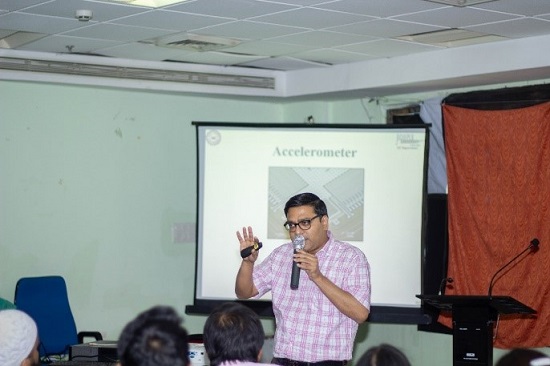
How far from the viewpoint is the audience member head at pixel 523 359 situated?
2.41m

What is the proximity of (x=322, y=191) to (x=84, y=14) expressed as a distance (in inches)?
94.5

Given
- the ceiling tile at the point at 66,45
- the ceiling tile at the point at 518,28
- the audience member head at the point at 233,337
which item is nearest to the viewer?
the audience member head at the point at 233,337

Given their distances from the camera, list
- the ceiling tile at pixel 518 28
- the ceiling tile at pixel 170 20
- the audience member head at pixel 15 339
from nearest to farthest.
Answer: the audience member head at pixel 15 339 → the ceiling tile at pixel 170 20 → the ceiling tile at pixel 518 28

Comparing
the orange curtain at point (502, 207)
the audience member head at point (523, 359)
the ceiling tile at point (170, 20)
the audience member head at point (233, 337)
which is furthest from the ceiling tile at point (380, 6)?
the audience member head at point (523, 359)

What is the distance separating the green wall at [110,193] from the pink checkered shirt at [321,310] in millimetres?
2969

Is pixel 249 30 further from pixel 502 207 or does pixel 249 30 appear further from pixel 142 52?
pixel 502 207

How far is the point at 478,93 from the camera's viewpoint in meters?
7.16

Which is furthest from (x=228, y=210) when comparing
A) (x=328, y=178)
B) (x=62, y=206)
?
(x=62, y=206)

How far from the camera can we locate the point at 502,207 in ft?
22.7

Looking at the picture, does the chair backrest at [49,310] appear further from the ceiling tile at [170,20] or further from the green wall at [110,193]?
the ceiling tile at [170,20]

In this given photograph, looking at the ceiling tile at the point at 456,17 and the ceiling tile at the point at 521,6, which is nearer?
the ceiling tile at the point at 521,6

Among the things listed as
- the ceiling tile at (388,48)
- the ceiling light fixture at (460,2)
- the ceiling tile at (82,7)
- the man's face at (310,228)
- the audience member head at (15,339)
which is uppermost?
the ceiling tile at (388,48)

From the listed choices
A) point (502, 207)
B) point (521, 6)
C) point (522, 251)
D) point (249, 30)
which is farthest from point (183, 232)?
point (521, 6)

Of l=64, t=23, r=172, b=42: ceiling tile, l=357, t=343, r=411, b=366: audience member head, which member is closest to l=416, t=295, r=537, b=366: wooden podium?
l=64, t=23, r=172, b=42: ceiling tile
